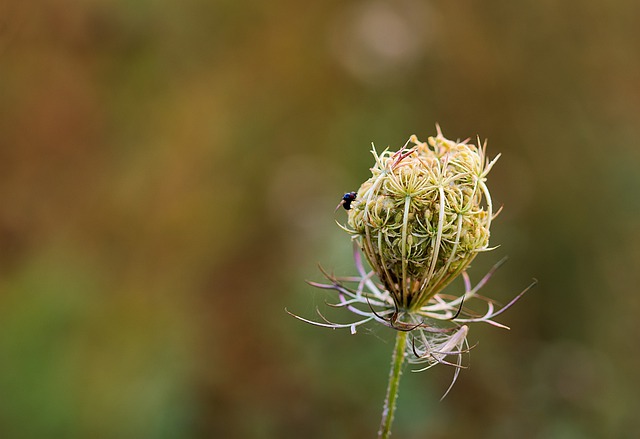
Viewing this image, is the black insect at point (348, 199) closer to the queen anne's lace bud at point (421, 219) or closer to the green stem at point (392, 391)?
the queen anne's lace bud at point (421, 219)

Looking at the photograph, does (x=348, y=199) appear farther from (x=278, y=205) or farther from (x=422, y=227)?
(x=278, y=205)

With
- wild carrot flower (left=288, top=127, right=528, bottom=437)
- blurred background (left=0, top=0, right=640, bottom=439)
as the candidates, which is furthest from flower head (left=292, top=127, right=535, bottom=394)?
blurred background (left=0, top=0, right=640, bottom=439)

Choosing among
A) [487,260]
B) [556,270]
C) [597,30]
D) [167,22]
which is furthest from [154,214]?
[597,30]

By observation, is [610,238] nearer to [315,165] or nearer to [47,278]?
[315,165]

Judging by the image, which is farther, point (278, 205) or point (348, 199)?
point (278, 205)

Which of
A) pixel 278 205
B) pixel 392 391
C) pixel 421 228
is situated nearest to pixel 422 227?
pixel 421 228
